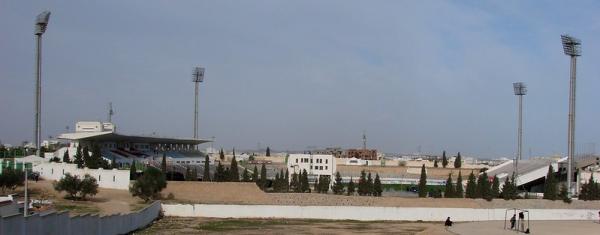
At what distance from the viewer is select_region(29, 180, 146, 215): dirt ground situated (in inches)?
1596

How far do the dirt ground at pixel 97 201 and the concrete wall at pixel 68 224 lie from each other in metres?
5.44

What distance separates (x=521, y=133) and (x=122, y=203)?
57603 mm

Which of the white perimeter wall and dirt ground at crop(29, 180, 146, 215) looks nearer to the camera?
dirt ground at crop(29, 180, 146, 215)

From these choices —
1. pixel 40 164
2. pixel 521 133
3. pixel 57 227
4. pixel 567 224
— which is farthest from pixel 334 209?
pixel 521 133

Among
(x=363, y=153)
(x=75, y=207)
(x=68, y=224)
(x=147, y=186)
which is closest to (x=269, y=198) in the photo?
(x=147, y=186)

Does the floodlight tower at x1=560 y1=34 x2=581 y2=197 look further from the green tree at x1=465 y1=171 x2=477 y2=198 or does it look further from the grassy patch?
the grassy patch

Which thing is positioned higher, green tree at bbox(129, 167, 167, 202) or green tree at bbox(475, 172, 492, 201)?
green tree at bbox(129, 167, 167, 202)

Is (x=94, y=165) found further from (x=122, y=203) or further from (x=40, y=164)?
(x=122, y=203)

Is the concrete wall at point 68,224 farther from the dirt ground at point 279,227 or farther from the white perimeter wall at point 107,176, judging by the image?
the white perimeter wall at point 107,176

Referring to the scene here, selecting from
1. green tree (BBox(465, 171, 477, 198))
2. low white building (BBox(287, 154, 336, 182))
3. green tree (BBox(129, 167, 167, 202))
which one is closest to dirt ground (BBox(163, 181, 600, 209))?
green tree (BBox(465, 171, 477, 198))

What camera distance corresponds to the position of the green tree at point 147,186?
49.0 meters

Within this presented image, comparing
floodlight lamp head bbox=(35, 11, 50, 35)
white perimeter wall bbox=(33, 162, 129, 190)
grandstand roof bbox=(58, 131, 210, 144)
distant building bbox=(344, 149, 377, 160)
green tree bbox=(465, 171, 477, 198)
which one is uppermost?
floodlight lamp head bbox=(35, 11, 50, 35)

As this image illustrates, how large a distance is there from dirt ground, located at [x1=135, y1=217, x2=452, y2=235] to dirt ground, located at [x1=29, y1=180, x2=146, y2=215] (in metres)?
2.71

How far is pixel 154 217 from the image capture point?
42.8m
